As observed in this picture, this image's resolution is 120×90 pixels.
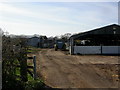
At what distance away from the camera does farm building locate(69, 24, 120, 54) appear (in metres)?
28.0

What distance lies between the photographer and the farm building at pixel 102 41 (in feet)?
92.0

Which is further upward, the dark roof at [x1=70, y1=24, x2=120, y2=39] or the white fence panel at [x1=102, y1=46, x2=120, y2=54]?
the dark roof at [x1=70, y1=24, x2=120, y2=39]

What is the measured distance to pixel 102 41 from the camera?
29844 mm

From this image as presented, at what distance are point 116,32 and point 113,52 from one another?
3024 mm

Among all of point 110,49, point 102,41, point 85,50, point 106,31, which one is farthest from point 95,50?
point 106,31

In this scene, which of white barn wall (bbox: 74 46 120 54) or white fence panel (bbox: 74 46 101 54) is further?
white fence panel (bbox: 74 46 101 54)

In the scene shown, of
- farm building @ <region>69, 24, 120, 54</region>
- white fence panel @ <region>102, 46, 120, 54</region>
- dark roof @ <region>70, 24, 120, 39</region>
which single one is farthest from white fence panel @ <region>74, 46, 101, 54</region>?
dark roof @ <region>70, 24, 120, 39</region>

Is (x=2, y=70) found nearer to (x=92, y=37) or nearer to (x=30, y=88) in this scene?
(x=30, y=88)

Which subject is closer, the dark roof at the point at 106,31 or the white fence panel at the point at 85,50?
the dark roof at the point at 106,31


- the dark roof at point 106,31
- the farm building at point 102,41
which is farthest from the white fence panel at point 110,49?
the dark roof at point 106,31

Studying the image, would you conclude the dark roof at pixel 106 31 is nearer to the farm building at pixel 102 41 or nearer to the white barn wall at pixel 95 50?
the farm building at pixel 102 41

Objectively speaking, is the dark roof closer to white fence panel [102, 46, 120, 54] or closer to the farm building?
the farm building

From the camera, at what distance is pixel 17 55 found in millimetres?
8086

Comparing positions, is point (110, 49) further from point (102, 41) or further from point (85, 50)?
point (85, 50)
